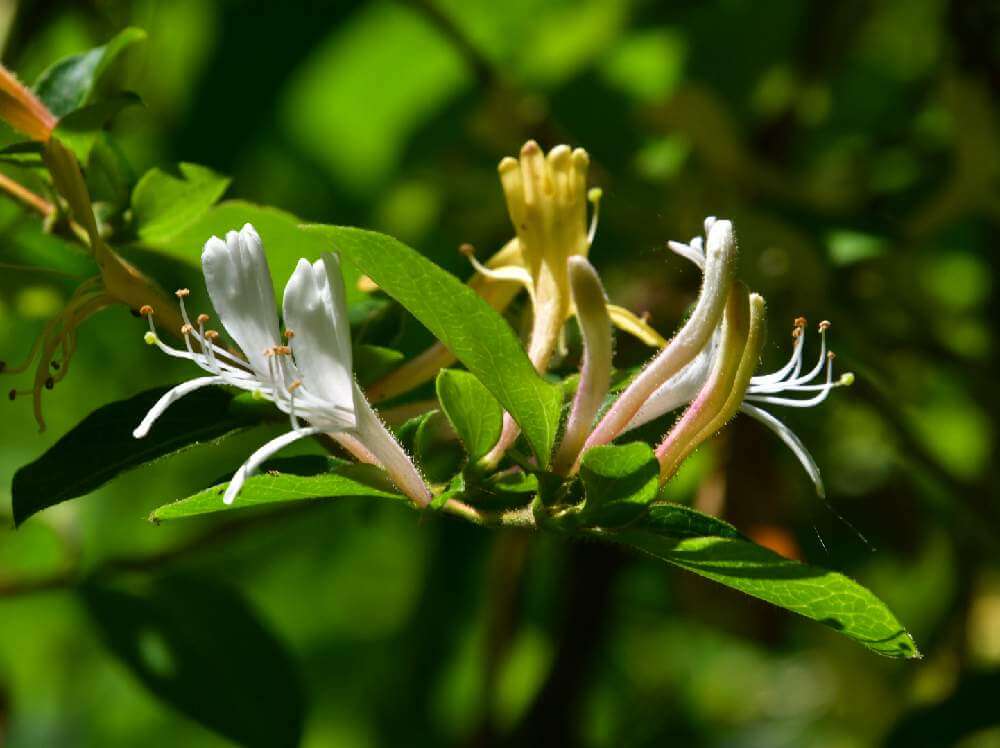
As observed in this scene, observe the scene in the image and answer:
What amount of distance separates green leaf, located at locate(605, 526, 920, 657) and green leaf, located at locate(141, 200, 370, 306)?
28 centimetres

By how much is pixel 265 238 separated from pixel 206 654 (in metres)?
0.36

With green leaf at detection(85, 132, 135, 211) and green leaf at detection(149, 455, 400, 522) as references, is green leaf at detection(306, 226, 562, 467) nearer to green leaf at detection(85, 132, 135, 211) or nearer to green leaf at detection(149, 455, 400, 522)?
green leaf at detection(149, 455, 400, 522)

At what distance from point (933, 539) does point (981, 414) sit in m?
0.16

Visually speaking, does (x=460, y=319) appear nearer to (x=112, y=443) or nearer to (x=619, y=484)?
(x=619, y=484)

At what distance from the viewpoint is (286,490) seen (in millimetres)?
540

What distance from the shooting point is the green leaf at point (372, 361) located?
0.67m

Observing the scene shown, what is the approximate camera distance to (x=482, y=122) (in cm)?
128

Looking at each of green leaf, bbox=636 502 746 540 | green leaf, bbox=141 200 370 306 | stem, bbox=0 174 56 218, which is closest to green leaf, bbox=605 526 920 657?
green leaf, bbox=636 502 746 540

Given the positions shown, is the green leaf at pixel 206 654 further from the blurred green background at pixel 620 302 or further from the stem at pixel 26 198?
the stem at pixel 26 198

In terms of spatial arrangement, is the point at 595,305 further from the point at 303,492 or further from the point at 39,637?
the point at 39,637

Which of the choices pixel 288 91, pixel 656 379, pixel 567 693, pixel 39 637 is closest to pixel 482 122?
pixel 288 91

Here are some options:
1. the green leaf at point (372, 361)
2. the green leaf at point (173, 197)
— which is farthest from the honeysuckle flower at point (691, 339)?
the green leaf at point (173, 197)

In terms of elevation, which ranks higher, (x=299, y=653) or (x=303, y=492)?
(x=303, y=492)

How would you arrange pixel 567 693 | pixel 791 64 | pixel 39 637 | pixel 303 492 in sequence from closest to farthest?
pixel 303 492, pixel 567 693, pixel 791 64, pixel 39 637
